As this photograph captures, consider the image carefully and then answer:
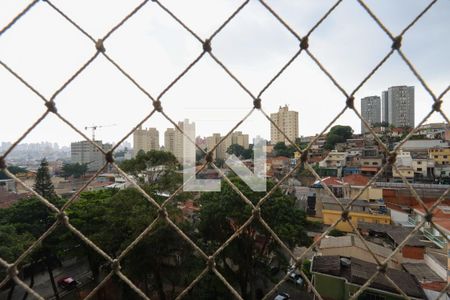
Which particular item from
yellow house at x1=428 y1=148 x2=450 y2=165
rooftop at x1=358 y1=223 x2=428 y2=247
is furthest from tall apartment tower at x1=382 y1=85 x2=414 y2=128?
rooftop at x1=358 y1=223 x2=428 y2=247

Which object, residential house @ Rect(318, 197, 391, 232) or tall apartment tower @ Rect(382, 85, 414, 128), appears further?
tall apartment tower @ Rect(382, 85, 414, 128)

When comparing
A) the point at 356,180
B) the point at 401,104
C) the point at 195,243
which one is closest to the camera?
the point at 195,243

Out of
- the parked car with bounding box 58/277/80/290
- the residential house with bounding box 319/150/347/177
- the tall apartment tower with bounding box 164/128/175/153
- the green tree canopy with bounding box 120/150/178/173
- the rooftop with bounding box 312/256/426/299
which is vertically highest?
the tall apartment tower with bounding box 164/128/175/153

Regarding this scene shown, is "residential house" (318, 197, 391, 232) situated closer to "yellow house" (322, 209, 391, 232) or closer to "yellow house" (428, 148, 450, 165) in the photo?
"yellow house" (322, 209, 391, 232)

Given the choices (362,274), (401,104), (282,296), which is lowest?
(282,296)

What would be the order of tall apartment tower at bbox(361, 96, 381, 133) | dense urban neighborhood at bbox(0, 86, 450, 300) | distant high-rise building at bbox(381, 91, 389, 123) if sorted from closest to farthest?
dense urban neighborhood at bbox(0, 86, 450, 300) → distant high-rise building at bbox(381, 91, 389, 123) → tall apartment tower at bbox(361, 96, 381, 133)

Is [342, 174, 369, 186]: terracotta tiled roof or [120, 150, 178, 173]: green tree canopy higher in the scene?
[120, 150, 178, 173]: green tree canopy

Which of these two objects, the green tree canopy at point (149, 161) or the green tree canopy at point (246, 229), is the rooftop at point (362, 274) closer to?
the green tree canopy at point (246, 229)

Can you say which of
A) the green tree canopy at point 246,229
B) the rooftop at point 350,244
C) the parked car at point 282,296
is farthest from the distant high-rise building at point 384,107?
the green tree canopy at point 246,229

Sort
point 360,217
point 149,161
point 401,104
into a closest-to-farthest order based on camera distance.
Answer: point 149,161 < point 360,217 < point 401,104

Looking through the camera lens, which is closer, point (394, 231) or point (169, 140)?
point (169, 140)

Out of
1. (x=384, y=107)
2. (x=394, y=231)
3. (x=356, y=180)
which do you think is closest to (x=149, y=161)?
(x=394, y=231)

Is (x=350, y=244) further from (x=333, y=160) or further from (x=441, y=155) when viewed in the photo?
(x=441, y=155)

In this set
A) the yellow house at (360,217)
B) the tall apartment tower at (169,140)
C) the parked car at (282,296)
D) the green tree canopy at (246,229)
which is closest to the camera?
the green tree canopy at (246,229)
